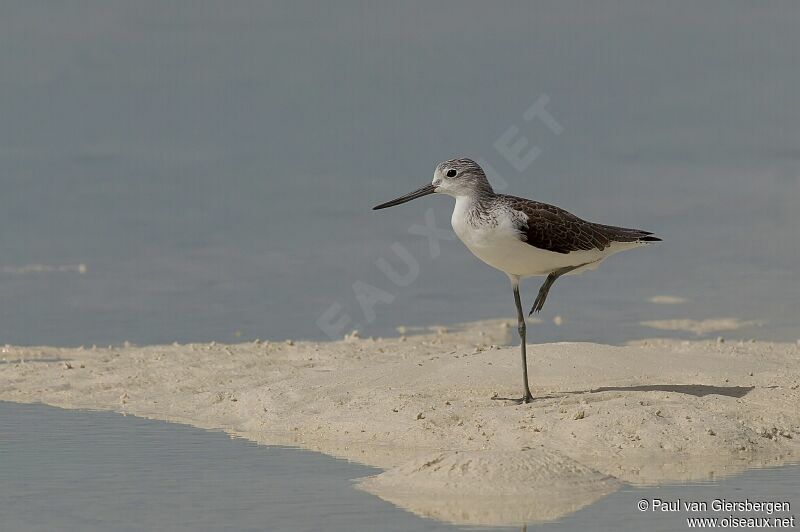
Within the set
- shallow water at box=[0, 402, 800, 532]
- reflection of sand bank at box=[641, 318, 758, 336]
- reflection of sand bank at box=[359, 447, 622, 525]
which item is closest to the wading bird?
shallow water at box=[0, 402, 800, 532]

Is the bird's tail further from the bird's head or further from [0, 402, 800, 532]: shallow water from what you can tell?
[0, 402, 800, 532]: shallow water

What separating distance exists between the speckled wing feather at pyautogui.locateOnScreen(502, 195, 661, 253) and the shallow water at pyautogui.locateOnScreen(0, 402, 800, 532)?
12.8ft

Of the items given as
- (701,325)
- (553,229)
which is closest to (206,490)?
(553,229)

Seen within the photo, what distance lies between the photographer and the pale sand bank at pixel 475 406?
12266 millimetres

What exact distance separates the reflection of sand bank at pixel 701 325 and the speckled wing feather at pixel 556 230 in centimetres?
896

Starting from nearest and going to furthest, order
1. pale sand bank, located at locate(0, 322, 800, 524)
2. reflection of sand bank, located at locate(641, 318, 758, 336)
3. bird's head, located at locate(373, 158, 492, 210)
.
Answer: pale sand bank, located at locate(0, 322, 800, 524), bird's head, located at locate(373, 158, 492, 210), reflection of sand bank, located at locate(641, 318, 758, 336)

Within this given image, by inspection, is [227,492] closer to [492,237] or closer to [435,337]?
[492,237]

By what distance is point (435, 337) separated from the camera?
2438cm

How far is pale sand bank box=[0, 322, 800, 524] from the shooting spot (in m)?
12.3

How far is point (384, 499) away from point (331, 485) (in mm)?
777

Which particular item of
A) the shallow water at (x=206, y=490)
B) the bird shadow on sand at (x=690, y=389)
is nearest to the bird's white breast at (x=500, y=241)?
the bird shadow on sand at (x=690, y=389)

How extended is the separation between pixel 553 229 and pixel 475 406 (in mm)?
2394

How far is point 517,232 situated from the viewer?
15656 millimetres

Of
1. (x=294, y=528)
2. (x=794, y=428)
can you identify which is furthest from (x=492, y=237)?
(x=294, y=528)
